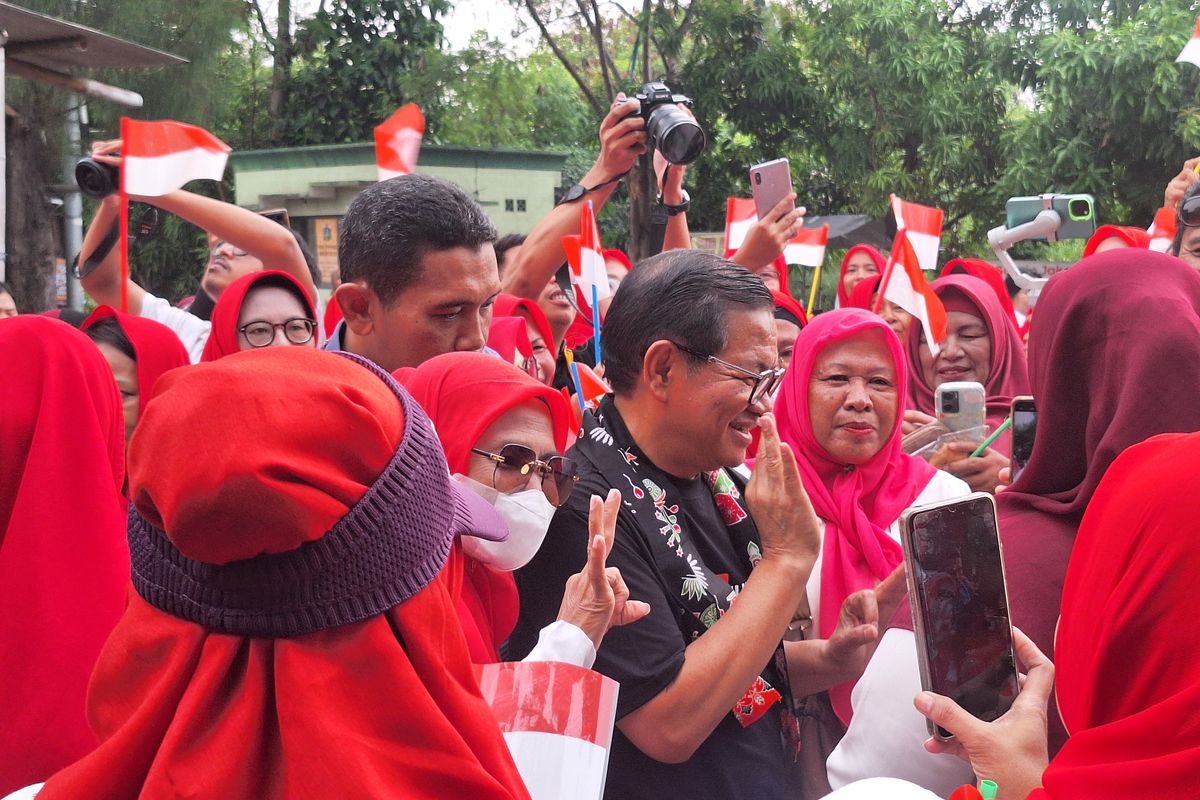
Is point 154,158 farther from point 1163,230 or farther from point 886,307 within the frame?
point 1163,230

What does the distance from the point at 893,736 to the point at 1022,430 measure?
727 mm

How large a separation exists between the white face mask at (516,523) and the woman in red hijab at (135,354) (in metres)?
1.53

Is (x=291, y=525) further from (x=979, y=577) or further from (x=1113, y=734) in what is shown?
(x=979, y=577)

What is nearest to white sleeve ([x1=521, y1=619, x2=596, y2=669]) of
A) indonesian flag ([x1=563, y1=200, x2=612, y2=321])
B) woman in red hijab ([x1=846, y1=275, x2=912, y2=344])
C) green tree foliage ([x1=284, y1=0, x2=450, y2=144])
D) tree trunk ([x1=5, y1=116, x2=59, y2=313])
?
woman in red hijab ([x1=846, y1=275, x2=912, y2=344])

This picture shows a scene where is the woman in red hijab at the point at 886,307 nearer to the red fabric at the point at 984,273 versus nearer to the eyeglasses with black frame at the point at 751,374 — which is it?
the red fabric at the point at 984,273

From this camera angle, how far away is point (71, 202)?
9922 mm

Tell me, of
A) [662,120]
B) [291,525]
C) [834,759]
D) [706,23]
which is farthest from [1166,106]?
[291,525]

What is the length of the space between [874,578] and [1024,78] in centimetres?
1251

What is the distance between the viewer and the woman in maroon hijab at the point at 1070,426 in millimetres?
1958

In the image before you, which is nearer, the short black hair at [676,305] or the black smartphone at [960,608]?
the black smartphone at [960,608]

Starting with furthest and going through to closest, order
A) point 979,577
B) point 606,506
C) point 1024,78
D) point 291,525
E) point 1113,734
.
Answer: point 1024,78, point 606,506, point 979,577, point 1113,734, point 291,525

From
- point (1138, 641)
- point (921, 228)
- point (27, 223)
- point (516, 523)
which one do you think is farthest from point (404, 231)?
point (27, 223)

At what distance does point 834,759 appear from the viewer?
2.15m

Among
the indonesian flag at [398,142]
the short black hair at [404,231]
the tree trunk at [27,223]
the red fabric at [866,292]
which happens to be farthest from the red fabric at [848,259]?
the tree trunk at [27,223]
